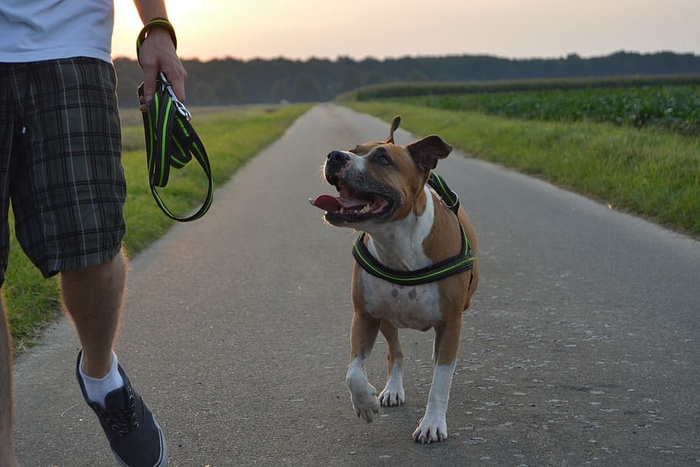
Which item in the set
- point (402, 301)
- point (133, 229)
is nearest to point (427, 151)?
point (402, 301)

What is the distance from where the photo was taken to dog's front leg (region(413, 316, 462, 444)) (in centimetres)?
342

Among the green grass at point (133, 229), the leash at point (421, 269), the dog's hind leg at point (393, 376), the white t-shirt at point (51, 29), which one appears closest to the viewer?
the white t-shirt at point (51, 29)

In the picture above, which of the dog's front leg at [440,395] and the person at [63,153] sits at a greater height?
the person at [63,153]

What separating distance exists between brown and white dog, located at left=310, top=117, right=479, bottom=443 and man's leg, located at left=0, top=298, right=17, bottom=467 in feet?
4.09

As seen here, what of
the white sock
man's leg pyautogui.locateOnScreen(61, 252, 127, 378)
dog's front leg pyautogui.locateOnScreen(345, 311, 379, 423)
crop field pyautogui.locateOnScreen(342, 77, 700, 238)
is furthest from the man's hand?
crop field pyautogui.locateOnScreen(342, 77, 700, 238)

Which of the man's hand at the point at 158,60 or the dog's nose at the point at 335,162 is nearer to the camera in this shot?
the man's hand at the point at 158,60

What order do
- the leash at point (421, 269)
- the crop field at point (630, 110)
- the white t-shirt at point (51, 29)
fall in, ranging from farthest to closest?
the crop field at point (630, 110) < the leash at point (421, 269) < the white t-shirt at point (51, 29)

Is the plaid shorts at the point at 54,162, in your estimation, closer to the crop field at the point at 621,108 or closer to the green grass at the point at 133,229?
the green grass at the point at 133,229

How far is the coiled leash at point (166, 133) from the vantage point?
293cm

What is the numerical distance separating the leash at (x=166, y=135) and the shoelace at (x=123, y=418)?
0.68 metres

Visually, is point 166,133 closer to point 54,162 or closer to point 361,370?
point 54,162

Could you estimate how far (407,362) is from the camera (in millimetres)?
4551

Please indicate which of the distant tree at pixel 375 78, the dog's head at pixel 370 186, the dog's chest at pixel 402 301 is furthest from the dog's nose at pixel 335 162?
the distant tree at pixel 375 78

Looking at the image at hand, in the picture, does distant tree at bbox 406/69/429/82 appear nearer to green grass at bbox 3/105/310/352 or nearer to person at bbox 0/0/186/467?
green grass at bbox 3/105/310/352
